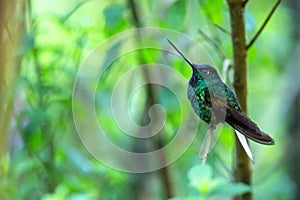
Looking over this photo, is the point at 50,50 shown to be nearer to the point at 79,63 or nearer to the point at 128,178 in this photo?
the point at 79,63

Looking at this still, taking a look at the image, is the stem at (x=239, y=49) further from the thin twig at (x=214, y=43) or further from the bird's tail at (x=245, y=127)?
the bird's tail at (x=245, y=127)

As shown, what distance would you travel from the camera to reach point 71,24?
3.61 ft

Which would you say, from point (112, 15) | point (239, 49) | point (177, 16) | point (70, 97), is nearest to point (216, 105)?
point (239, 49)

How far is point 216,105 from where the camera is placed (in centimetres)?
33

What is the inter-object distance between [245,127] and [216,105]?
2 cm

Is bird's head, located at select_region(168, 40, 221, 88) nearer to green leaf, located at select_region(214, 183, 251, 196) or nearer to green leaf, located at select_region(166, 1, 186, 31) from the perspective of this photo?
green leaf, located at select_region(214, 183, 251, 196)

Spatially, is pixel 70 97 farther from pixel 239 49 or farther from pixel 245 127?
pixel 245 127

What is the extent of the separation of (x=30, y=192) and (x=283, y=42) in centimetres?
93

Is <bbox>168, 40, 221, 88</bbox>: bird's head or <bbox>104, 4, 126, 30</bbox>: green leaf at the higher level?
<bbox>168, 40, 221, 88</bbox>: bird's head

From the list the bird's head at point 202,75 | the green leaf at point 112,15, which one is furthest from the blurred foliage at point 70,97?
the bird's head at point 202,75

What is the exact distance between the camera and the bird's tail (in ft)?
1.06

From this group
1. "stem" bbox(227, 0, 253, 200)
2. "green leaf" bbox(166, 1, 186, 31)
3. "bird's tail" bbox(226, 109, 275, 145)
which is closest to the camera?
"bird's tail" bbox(226, 109, 275, 145)

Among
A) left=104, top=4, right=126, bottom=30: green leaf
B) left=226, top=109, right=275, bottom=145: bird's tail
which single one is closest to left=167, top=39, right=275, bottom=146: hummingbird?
left=226, top=109, right=275, bottom=145: bird's tail

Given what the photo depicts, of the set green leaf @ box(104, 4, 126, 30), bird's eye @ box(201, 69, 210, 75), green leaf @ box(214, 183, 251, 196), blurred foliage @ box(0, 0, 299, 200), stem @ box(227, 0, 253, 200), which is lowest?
blurred foliage @ box(0, 0, 299, 200)
